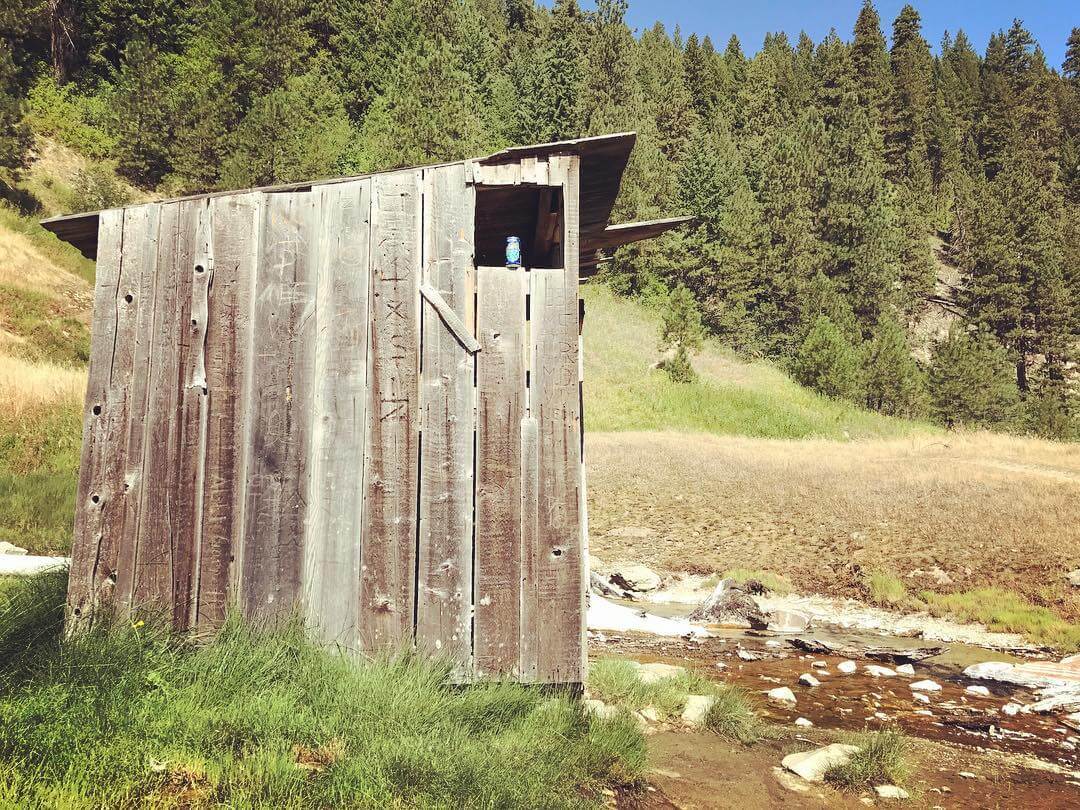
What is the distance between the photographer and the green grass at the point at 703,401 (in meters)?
29.6

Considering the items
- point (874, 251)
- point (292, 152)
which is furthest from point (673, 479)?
point (874, 251)

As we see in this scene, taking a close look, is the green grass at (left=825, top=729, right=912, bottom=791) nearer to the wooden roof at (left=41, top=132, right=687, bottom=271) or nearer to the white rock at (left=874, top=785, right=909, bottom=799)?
the white rock at (left=874, top=785, right=909, bottom=799)

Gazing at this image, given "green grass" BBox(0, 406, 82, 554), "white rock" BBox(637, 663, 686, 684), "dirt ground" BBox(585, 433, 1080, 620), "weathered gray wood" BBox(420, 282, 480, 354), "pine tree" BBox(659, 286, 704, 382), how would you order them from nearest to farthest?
"weathered gray wood" BBox(420, 282, 480, 354), "white rock" BBox(637, 663, 686, 684), "green grass" BBox(0, 406, 82, 554), "dirt ground" BBox(585, 433, 1080, 620), "pine tree" BBox(659, 286, 704, 382)

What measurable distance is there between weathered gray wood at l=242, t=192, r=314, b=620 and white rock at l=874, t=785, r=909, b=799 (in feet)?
12.1

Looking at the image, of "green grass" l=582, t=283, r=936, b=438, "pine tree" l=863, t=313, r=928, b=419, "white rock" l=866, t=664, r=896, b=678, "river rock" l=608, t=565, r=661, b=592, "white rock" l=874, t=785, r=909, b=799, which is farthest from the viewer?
"pine tree" l=863, t=313, r=928, b=419

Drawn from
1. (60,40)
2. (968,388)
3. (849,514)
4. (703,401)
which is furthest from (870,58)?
(849,514)

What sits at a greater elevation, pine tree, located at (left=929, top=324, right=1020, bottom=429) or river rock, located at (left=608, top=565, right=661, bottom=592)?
pine tree, located at (left=929, top=324, right=1020, bottom=429)

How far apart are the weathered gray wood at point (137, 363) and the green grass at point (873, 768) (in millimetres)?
4400

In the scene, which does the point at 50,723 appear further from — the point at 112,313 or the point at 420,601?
the point at 112,313

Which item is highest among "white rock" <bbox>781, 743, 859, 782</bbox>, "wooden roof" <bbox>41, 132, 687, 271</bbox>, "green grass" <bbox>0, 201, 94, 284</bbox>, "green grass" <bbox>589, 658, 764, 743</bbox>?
"green grass" <bbox>0, 201, 94, 284</bbox>

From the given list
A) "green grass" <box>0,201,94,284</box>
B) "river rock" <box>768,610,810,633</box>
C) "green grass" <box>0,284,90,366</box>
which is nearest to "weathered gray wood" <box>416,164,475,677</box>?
"river rock" <box>768,610,810,633</box>

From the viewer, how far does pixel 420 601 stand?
4039 millimetres

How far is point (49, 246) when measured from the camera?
1052 inches

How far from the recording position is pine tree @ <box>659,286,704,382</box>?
32969 mm
